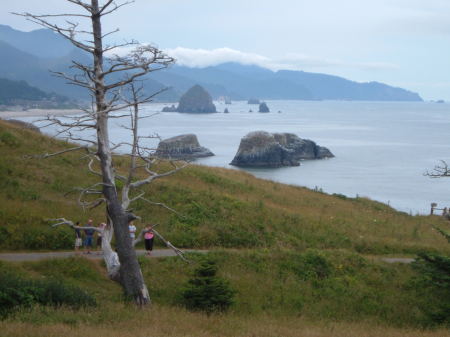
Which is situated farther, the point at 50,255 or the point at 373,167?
the point at 373,167

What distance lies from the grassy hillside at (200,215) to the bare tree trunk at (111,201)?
692 cm

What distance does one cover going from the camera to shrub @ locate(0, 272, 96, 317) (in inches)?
420

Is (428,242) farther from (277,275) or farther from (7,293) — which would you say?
(7,293)

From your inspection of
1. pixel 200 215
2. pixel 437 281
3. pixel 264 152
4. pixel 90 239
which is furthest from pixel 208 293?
pixel 264 152

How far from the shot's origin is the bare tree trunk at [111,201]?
11.6 m

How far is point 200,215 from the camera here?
22.2 metres

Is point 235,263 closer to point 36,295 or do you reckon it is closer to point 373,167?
point 36,295

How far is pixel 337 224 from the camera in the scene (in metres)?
25.1

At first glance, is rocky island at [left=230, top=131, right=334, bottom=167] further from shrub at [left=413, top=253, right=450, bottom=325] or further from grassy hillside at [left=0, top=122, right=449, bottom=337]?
shrub at [left=413, top=253, right=450, bottom=325]

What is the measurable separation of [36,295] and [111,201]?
2.55 m

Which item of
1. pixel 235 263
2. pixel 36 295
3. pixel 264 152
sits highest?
pixel 36 295

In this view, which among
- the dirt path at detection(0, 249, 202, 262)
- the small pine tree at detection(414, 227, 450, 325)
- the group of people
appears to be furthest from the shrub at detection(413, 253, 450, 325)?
the group of people

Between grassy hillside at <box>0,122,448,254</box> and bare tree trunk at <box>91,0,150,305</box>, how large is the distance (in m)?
6.92

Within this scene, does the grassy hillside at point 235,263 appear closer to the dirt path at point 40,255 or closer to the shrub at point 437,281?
the shrub at point 437,281
